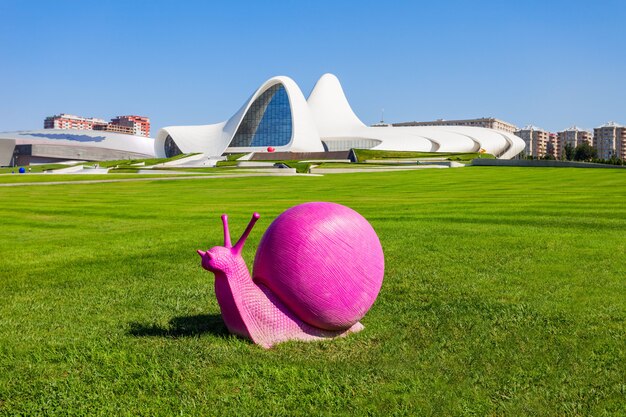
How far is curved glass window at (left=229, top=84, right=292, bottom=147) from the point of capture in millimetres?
95312

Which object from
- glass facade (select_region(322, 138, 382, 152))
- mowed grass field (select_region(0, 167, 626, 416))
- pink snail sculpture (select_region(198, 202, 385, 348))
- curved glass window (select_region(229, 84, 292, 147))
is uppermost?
curved glass window (select_region(229, 84, 292, 147))

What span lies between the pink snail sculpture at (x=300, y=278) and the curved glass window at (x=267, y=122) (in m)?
90.1

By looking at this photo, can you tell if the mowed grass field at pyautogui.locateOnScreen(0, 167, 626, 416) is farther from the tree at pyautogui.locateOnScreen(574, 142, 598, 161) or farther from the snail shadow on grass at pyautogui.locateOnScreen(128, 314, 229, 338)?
the tree at pyautogui.locateOnScreen(574, 142, 598, 161)

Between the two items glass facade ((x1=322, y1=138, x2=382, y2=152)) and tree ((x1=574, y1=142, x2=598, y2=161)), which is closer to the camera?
glass facade ((x1=322, y1=138, x2=382, y2=152))

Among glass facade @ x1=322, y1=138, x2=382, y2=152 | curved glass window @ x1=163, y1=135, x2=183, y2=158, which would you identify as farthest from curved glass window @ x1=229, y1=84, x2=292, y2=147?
curved glass window @ x1=163, y1=135, x2=183, y2=158

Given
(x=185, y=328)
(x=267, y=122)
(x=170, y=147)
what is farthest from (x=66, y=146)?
(x=185, y=328)

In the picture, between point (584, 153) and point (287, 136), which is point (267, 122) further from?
point (584, 153)

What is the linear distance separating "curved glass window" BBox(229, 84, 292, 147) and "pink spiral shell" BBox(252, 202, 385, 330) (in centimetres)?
9007

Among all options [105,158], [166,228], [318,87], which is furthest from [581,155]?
[166,228]

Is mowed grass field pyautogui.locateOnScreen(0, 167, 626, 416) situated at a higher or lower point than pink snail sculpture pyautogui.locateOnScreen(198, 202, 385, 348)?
lower

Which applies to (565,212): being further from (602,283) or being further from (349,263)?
(349,263)

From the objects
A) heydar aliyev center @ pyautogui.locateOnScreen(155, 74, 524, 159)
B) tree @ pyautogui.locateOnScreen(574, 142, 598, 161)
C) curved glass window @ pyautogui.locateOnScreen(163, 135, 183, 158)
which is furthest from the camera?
tree @ pyautogui.locateOnScreen(574, 142, 598, 161)

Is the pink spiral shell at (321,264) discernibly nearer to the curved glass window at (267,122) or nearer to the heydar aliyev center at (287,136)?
the heydar aliyev center at (287,136)

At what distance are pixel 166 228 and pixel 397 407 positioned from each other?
9.16m
